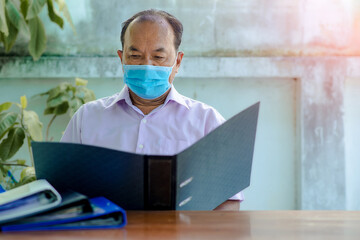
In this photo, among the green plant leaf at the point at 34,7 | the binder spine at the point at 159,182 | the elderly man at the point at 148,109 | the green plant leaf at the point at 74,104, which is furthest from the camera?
the green plant leaf at the point at 74,104

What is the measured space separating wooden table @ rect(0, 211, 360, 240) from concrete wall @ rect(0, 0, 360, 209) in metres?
3.02

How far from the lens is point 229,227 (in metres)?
1.03

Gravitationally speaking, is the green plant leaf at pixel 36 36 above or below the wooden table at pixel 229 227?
above

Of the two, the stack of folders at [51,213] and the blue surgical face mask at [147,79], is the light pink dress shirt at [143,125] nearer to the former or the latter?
the blue surgical face mask at [147,79]

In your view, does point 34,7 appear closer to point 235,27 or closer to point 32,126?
point 32,126

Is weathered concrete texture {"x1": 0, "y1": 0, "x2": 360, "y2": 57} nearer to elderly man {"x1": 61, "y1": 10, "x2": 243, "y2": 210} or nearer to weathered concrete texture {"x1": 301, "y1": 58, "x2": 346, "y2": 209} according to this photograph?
weathered concrete texture {"x1": 301, "y1": 58, "x2": 346, "y2": 209}

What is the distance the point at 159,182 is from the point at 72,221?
0.86 feet

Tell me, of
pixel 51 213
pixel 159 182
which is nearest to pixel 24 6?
pixel 159 182

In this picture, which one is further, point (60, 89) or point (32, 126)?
point (60, 89)

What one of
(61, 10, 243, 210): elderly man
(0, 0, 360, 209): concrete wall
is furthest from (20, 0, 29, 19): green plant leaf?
(61, 10, 243, 210): elderly man

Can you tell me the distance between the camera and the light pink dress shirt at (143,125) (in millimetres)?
1852

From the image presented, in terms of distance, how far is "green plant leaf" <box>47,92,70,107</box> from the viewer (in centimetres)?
382

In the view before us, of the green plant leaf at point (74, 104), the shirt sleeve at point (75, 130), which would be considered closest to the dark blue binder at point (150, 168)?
the shirt sleeve at point (75, 130)

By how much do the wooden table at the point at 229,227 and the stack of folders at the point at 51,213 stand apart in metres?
0.03
